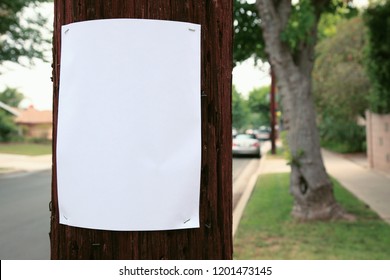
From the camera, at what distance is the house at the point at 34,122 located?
6538 centimetres

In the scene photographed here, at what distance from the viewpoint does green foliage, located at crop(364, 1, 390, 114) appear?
597 inches

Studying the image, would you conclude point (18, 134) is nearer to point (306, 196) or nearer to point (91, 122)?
point (306, 196)

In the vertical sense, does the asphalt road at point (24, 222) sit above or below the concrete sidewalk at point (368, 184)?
below

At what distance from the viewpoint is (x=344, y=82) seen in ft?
75.6

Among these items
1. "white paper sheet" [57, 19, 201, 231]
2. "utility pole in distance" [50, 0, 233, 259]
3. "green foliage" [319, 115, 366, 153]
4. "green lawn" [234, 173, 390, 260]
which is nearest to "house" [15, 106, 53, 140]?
"green foliage" [319, 115, 366, 153]

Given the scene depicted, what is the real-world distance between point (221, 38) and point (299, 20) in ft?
23.3

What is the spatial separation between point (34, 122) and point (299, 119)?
6479 cm

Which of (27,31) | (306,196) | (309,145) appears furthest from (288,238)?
(27,31)

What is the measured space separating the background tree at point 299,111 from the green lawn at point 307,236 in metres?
0.43

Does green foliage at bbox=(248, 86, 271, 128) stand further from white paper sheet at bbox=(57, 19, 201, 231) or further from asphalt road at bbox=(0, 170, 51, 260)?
white paper sheet at bbox=(57, 19, 201, 231)

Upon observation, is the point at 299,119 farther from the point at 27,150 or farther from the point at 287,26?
the point at 27,150

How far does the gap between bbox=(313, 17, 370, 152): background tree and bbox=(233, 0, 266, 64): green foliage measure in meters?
13.3

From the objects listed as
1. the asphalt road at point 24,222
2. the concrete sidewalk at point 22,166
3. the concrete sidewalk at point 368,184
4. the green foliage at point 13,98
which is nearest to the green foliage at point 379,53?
the concrete sidewalk at point 368,184

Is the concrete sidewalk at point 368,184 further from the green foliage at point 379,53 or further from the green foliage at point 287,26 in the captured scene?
the green foliage at point 287,26
